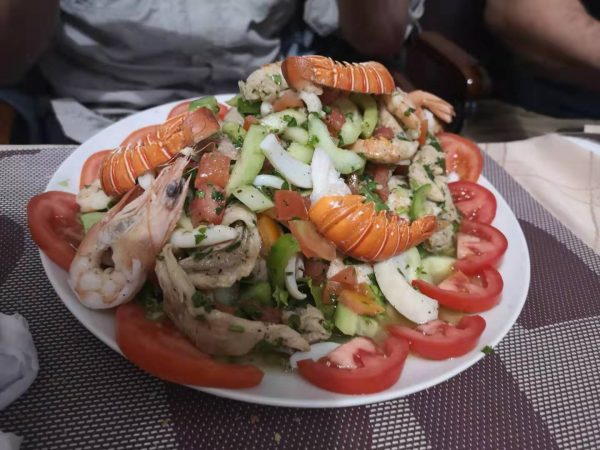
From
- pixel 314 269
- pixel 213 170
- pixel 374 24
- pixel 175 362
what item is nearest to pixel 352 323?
pixel 314 269

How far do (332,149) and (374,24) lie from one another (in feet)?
3.75

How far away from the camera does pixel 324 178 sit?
1.38 m

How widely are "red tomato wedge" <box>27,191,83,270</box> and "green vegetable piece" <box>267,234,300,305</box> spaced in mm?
482

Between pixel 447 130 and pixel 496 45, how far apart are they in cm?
112

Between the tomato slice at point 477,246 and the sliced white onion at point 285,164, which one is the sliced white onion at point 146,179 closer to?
the sliced white onion at point 285,164

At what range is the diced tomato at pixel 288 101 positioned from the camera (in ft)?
5.01

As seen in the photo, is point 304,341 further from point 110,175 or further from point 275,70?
point 275,70

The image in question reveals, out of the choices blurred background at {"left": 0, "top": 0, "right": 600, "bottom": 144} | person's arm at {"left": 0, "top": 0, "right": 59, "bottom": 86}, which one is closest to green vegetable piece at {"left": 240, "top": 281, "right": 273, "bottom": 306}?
blurred background at {"left": 0, "top": 0, "right": 600, "bottom": 144}

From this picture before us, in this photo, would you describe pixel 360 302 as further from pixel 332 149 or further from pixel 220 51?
pixel 220 51

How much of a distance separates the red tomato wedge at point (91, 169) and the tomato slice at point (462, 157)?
1.19 metres

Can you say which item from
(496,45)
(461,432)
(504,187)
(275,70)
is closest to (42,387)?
(461,432)

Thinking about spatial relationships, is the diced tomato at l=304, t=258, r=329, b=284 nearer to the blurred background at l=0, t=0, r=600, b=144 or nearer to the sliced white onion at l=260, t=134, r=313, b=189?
the sliced white onion at l=260, t=134, r=313, b=189

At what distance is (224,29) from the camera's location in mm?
2076

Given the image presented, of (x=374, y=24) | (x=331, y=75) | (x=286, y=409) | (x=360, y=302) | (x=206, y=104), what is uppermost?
(x=331, y=75)
